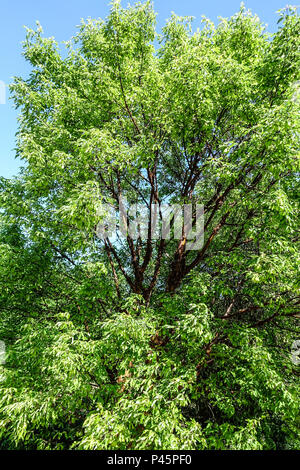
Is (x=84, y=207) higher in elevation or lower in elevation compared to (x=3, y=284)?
higher

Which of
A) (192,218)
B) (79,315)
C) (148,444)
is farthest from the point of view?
(192,218)

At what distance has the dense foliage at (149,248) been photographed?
5.00 meters

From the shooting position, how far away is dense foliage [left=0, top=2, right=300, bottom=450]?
5.00 m

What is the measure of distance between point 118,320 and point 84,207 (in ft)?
8.23

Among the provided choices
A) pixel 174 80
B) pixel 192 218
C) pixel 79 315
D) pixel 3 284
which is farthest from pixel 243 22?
pixel 3 284

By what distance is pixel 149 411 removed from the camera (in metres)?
4.97

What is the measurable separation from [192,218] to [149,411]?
5774 millimetres

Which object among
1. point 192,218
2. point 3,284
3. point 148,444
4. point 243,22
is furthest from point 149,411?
point 243,22

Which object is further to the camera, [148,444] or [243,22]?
[243,22]

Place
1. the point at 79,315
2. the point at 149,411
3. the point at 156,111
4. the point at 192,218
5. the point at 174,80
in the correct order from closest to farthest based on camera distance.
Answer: the point at 149,411
the point at 174,80
the point at 79,315
the point at 156,111
the point at 192,218

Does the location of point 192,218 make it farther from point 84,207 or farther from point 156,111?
point 84,207

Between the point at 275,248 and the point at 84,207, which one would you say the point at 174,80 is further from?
the point at 275,248

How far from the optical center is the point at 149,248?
27.6 feet
